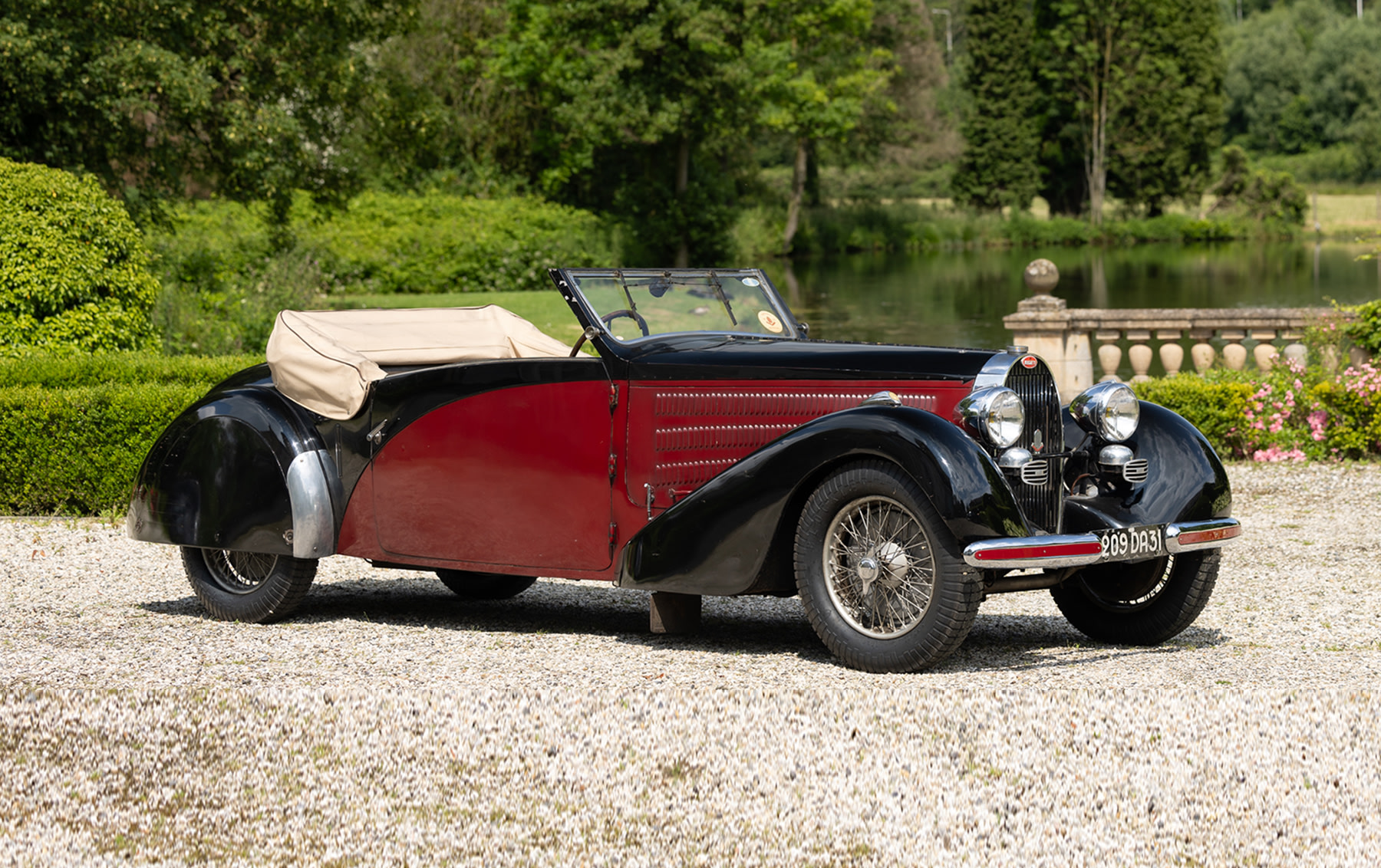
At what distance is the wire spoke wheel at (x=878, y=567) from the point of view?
4.66 m

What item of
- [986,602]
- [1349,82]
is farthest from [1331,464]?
[1349,82]

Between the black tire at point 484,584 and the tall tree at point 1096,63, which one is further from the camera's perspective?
the tall tree at point 1096,63

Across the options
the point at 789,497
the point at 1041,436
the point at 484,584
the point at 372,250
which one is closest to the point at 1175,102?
the point at 372,250

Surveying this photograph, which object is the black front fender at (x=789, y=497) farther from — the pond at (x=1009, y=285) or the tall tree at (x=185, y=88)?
the pond at (x=1009, y=285)

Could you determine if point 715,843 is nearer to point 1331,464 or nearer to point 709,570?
point 709,570

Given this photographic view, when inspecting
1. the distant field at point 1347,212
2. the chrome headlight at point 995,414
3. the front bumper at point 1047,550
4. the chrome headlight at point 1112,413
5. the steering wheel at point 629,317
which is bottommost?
the distant field at point 1347,212

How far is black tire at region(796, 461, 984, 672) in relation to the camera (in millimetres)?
4523

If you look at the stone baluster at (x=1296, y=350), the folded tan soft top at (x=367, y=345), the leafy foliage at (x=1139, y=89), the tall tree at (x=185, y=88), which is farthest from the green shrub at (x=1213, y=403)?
the leafy foliage at (x=1139, y=89)

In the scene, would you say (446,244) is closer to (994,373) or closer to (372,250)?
(372,250)

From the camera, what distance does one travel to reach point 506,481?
18.5 feet

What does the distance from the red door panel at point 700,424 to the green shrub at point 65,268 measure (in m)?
8.12

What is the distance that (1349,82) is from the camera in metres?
74.9

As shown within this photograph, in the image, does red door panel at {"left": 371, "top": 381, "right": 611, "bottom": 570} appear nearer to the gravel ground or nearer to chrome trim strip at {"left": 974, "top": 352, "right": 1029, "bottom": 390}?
the gravel ground

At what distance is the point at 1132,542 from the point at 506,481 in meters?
2.43
